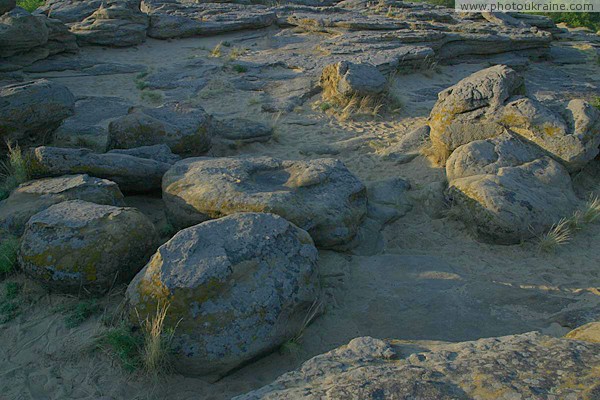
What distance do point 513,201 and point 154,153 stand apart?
5042mm

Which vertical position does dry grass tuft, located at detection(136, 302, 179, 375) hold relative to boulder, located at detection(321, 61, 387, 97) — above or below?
below

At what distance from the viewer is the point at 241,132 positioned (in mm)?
9539

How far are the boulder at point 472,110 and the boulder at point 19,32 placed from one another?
35.1ft

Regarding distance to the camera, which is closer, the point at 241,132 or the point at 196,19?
the point at 241,132

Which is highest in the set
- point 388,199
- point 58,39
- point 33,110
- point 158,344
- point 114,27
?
point 114,27

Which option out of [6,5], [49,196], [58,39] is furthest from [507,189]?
[58,39]

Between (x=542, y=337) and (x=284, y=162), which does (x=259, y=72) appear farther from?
(x=542, y=337)

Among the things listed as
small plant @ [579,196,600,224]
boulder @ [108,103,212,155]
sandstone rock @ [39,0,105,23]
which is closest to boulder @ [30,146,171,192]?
boulder @ [108,103,212,155]

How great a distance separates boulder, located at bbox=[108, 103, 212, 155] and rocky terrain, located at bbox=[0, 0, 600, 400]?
35 millimetres

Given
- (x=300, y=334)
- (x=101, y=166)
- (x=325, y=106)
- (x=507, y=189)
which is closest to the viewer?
(x=300, y=334)

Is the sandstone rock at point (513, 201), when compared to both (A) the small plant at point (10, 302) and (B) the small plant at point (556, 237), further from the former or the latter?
(A) the small plant at point (10, 302)

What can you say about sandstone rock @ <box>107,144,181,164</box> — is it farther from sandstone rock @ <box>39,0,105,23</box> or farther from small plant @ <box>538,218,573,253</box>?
sandstone rock @ <box>39,0,105,23</box>

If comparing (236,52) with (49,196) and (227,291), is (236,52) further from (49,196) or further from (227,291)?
(227,291)

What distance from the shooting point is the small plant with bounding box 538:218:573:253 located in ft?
20.6
